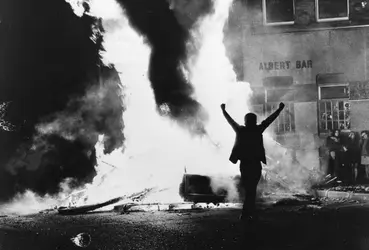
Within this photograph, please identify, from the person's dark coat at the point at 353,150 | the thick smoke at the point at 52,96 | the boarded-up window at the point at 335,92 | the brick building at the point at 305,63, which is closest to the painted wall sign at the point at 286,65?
the brick building at the point at 305,63

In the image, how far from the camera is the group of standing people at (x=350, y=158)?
13.6 meters

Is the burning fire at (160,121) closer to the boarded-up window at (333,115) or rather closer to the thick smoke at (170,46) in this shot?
the thick smoke at (170,46)

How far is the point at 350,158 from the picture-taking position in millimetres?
13750

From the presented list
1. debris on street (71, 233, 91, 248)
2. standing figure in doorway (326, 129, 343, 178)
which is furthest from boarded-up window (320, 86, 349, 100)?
debris on street (71, 233, 91, 248)

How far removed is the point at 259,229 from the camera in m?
7.19

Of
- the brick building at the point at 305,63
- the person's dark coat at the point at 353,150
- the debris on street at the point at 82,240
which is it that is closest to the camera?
the debris on street at the point at 82,240

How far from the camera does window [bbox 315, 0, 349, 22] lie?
1689cm

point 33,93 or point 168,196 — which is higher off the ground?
point 33,93

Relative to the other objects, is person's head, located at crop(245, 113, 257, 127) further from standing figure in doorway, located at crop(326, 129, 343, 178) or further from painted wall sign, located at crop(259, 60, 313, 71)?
painted wall sign, located at crop(259, 60, 313, 71)

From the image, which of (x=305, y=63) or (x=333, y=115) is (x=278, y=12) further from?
(x=333, y=115)

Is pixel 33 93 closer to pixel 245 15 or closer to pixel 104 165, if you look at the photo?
pixel 104 165

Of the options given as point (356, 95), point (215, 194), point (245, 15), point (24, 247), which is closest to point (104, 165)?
point (215, 194)

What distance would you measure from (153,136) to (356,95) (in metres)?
8.67

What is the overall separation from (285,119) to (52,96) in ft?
29.3
